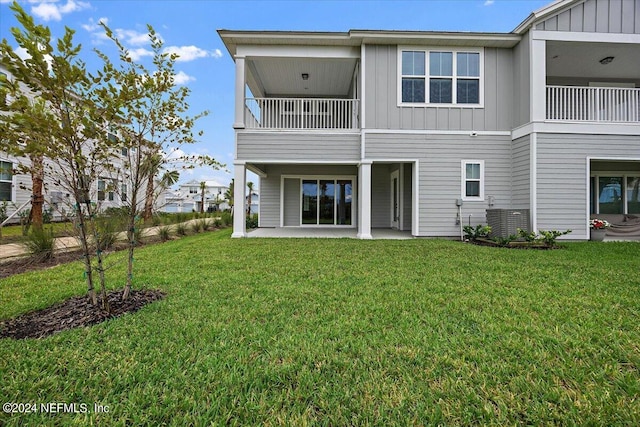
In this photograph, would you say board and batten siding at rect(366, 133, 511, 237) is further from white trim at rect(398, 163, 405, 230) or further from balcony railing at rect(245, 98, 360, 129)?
white trim at rect(398, 163, 405, 230)

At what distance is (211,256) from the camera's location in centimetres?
657

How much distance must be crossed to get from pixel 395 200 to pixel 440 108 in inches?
173

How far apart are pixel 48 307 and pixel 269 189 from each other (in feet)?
33.3

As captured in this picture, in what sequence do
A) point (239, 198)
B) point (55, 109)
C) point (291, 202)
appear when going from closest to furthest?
point (55, 109), point (239, 198), point (291, 202)

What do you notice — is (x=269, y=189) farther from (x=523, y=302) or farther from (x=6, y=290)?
(x=523, y=302)

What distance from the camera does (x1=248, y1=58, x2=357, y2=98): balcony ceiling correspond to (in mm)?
10266

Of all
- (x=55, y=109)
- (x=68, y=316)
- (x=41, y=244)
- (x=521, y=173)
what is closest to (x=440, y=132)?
(x=521, y=173)

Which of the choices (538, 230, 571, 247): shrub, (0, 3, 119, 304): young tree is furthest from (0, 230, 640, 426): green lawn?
(538, 230, 571, 247): shrub

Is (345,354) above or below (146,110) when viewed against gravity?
below

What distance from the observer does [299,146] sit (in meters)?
9.74

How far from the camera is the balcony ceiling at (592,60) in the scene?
9.18 metres

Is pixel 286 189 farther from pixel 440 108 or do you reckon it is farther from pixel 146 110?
pixel 146 110

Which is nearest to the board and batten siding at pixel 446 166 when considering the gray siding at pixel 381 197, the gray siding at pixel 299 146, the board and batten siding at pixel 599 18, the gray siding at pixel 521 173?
the gray siding at pixel 521 173

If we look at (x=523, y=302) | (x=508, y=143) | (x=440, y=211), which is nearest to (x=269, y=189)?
(x=440, y=211)
